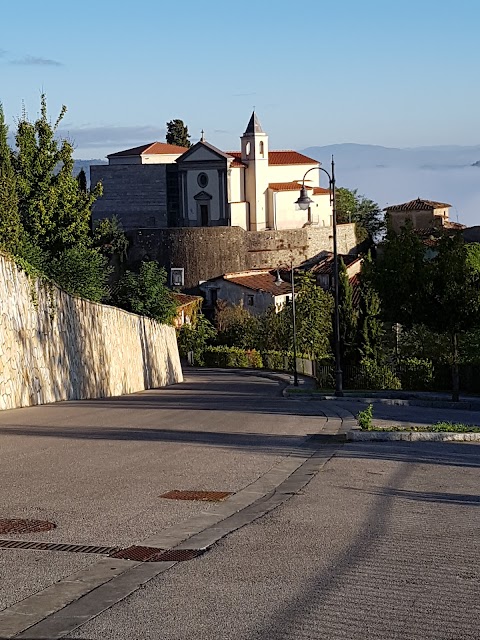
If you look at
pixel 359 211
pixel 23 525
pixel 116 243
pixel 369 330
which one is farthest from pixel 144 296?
pixel 359 211

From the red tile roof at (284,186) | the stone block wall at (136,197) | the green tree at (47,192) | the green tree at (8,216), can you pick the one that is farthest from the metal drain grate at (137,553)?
the red tile roof at (284,186)

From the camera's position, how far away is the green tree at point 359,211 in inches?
5935

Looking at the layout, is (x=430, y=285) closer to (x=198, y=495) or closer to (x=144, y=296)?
(x=198, y=495)

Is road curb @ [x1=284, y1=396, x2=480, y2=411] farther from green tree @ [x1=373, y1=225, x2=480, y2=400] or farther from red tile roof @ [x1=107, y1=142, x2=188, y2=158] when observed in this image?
red tile roof @ [x1=107, y1=142, x2=188, y2=158]

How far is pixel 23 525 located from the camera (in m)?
8.83

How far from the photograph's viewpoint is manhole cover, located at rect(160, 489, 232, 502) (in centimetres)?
1072

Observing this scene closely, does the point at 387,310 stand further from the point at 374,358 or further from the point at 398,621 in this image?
the point at 398,621

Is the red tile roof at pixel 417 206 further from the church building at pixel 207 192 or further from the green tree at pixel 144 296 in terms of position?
the green tree at pixel 144 296

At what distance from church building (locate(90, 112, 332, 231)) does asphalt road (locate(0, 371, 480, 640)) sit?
108990mm

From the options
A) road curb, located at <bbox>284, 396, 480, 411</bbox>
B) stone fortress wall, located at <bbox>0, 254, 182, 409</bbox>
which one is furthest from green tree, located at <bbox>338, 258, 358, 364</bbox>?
road curb, located at <bbox>284, 396, 480, 411</bbox>

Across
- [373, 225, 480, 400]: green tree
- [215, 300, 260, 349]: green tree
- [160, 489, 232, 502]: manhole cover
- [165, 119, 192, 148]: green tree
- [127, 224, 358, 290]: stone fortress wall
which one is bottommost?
[215, 300, 260, 349]: green tree

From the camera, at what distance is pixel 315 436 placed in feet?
62.3

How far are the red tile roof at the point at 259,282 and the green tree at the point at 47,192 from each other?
60.1 metres

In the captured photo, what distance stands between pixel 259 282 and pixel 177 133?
52355mm
